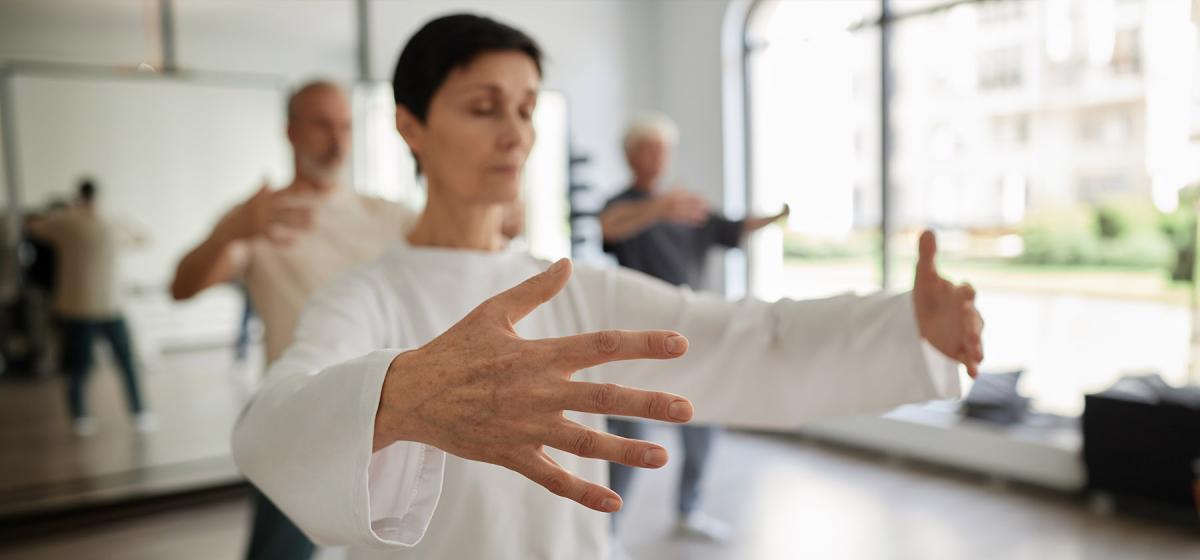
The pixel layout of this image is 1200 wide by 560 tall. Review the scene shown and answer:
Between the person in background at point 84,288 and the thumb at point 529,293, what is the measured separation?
3.58 meters

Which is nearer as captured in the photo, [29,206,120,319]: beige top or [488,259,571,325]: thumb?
[488,259,571,325]: thumb

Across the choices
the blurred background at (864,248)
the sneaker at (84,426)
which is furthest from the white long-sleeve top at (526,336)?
the sneaker at (84,426)

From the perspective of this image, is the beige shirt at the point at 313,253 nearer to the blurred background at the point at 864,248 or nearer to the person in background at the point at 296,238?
the person in background at the point at 296,238

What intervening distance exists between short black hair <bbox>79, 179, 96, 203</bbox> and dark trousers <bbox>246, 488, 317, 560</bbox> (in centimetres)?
254

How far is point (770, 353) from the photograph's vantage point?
1.08 meters

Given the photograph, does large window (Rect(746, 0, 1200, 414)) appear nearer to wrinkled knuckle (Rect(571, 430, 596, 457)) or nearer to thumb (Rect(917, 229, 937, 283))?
thumb (Rect(917, 229, 937, 283))

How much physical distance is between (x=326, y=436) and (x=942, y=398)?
0.72 metres

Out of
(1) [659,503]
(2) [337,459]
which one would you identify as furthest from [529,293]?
(1) [659,503]

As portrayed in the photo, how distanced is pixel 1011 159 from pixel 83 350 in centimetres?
426

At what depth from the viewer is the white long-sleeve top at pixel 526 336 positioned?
719mm

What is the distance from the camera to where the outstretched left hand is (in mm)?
967

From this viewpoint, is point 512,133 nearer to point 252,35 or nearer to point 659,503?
point 659,503

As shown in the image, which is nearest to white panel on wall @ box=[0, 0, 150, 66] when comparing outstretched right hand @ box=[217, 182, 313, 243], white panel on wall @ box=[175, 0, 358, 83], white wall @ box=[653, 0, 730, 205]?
white panel on wall @ box=[175, 0, 358, 83]

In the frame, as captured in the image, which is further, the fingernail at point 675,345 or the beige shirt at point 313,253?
the beige shirt at point 313,253
